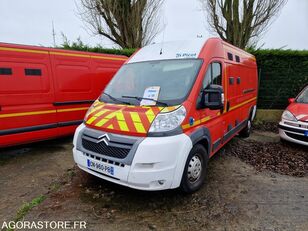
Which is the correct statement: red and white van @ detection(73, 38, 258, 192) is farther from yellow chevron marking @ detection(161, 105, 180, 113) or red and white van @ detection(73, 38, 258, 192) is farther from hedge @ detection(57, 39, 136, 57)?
hedge @ detection(57, 39, 136, 57)

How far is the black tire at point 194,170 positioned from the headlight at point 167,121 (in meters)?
0.53

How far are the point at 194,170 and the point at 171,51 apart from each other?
78.5 inches

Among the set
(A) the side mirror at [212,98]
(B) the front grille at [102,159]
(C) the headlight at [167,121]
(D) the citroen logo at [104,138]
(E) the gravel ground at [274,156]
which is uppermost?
(A) the side mirror at [212,98]

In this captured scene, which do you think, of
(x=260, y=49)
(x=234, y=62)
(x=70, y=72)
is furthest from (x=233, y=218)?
(x=260, y=49)

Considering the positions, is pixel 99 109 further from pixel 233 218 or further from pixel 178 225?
pixel 233 218

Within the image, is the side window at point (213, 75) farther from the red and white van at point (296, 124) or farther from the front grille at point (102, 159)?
the red and white van at point (296, 124)

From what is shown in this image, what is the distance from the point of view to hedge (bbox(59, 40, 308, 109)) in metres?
8.43

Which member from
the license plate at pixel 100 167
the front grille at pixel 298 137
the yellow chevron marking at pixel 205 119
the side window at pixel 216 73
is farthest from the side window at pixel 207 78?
the front grille at pixel 298 137

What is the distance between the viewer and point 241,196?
3.34 meters

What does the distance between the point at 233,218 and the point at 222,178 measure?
1.17 m

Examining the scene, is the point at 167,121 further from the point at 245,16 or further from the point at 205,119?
the point at 245,16

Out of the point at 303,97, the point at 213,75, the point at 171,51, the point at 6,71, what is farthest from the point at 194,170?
the point at 303,97

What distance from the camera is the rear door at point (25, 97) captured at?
4.41 m
